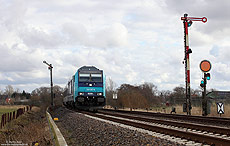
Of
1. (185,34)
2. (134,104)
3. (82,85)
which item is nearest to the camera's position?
(185,34)

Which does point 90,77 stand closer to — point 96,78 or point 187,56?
point 96,78

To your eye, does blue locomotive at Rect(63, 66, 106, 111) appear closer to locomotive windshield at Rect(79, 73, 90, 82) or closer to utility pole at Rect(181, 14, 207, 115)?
locomotive windshield at Rect(79, 73, 90, 82)

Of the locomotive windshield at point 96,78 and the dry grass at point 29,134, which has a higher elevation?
the locomotive windshield at point 96,78

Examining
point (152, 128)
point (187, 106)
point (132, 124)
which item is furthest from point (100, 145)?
point (187, 106)

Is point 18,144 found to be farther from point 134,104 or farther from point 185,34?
point 134,104

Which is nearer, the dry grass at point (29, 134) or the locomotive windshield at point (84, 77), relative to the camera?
the dry grass at point (29, 134)

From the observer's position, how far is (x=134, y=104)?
40031 mm

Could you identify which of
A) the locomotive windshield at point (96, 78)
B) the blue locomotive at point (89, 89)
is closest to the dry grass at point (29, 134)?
the blue locomotive at point (89, 89)

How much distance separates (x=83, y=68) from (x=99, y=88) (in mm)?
2549

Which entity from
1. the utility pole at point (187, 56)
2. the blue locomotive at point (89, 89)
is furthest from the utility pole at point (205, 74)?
the blue locomotive at point (89, 89)

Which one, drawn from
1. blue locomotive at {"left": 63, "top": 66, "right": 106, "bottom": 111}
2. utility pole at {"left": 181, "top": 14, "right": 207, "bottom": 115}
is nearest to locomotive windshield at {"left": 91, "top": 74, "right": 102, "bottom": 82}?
blue locomotive at {"left": 63, "top": 66, "right": 106, "bottom": 111}

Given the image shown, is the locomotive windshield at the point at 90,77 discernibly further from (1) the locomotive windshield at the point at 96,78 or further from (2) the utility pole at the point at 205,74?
(2) the utility pole at the point at 205,74

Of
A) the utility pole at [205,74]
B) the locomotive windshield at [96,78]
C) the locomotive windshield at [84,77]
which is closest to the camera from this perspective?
the utility pole at [205,74]

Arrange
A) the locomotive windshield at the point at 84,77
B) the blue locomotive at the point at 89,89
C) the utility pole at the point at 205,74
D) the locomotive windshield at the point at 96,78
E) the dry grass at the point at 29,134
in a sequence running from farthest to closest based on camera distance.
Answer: the locomotive windshield at the point at 96,78, the locomotive windshield at the point at 84,77, the blue locomotive at the point at 89,89, the utility pole at the point at 205,74, the dry grass at the point at 29,134
